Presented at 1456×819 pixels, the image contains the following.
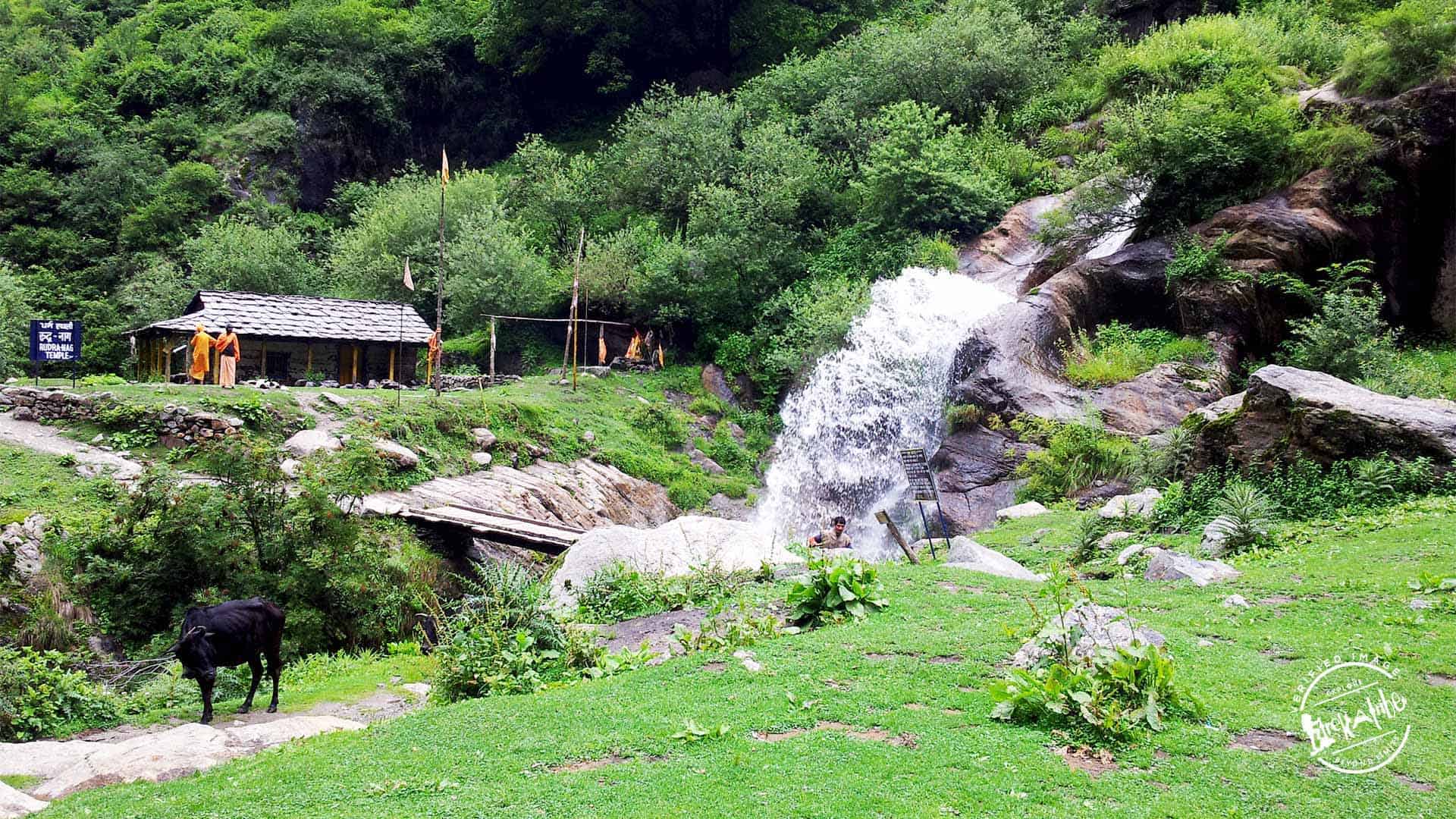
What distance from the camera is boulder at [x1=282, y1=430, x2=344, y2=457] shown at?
17828mm

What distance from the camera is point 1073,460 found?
64.6ft

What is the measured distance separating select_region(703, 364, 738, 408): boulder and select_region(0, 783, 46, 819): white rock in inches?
1082

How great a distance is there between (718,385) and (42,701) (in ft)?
84.7

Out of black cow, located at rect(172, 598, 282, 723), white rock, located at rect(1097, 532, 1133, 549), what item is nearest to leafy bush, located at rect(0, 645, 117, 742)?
black cow, located at rect(172, 598, 282, 723)

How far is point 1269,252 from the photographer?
915 inches

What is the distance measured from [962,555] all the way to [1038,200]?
2335 centimetres

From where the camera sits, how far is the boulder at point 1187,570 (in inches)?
436

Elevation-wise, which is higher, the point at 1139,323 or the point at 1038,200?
the point at 1038,200

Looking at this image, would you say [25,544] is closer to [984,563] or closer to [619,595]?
[619,595]

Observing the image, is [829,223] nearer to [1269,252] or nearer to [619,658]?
[1269,252]

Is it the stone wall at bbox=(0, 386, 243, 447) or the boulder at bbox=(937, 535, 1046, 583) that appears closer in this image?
the boulder at bbox=(937, 535, 1046, 583)

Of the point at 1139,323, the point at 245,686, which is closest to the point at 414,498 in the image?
the point at 245,686

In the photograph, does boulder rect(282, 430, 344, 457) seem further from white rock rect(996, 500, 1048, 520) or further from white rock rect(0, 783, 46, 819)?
white rock rect(996, 500, 1048, 520)

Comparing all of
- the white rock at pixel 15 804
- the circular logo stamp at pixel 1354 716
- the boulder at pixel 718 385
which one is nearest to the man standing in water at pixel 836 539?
the circular logo stamp at pixel 1354 716
